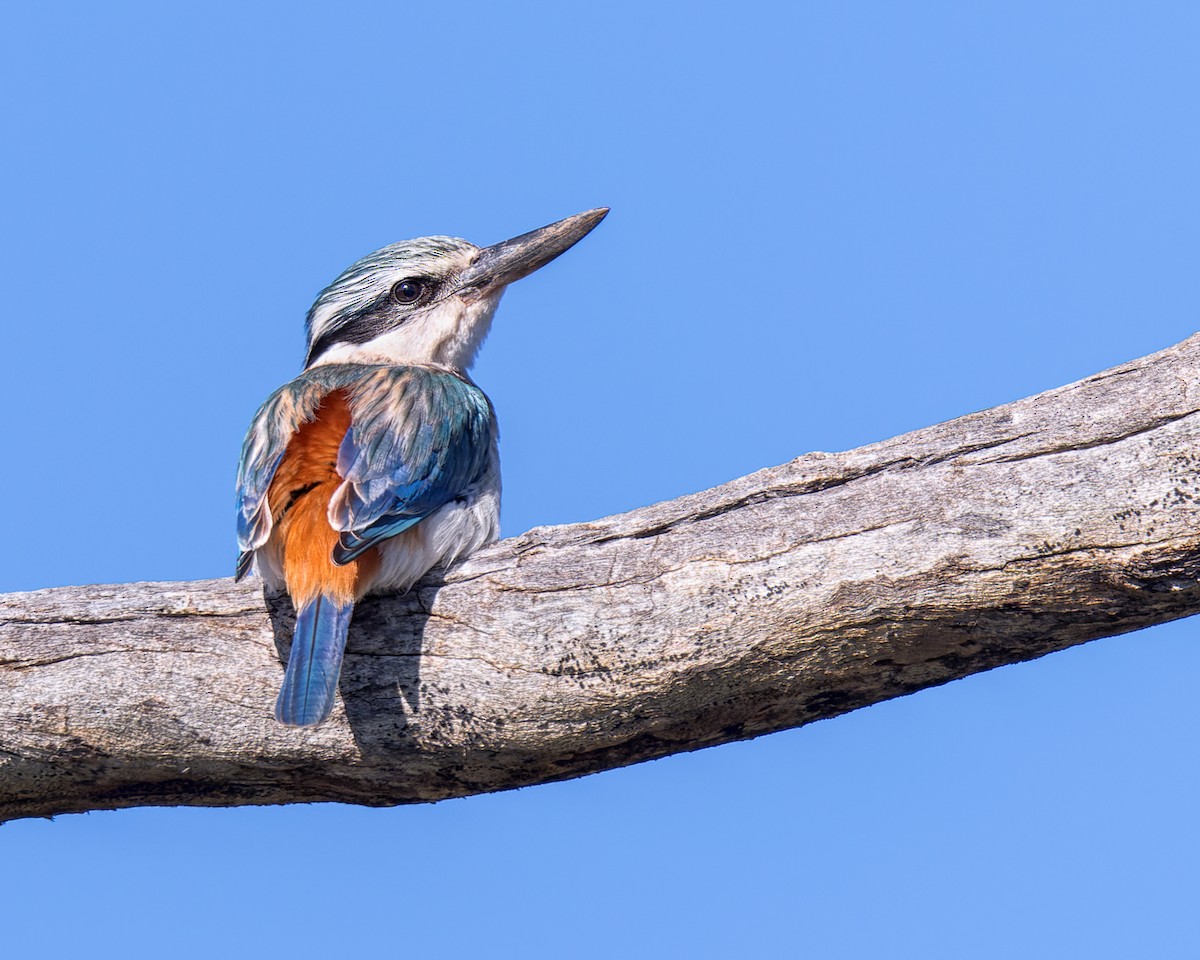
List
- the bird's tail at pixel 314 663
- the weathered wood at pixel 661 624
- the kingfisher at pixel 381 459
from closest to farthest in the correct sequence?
the weathered wood at pixel 661 624, the bird's tail at pixel 314 663, the kingfisher at pixel 381 459

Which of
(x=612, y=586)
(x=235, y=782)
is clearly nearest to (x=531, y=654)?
(x=612, y=586)

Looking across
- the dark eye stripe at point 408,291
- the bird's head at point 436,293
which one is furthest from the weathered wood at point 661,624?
the dark eye stripe at point 408,291

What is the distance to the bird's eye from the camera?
21.6 ft

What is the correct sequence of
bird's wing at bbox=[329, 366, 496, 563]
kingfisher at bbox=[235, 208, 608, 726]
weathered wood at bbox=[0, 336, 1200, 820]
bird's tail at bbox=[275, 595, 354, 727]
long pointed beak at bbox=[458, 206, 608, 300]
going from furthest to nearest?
1. long pointed beak at bbox=[458, 206, 608, 300]
2. bird's wing at bbox=[329, 366, 496, 563]
3. kingfisher at bbox=[235, 208, 608, 726]
4. bird's tail at bbox=[275, 595, 354, 727]
5. weathered wood at bbox=[0, 336, 1200, 820]

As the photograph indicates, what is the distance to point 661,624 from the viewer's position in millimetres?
3926

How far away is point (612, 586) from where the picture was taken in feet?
13.3

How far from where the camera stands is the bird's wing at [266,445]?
4.50m

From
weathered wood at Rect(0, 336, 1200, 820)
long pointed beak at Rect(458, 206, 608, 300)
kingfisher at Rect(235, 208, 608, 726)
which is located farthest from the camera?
long pointed beak at Rect(458, 206, 608, 300)

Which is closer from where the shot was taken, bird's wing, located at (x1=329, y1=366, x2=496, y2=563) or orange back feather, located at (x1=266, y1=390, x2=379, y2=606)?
orange back feather, located at (x1=266, y1=390, x2=379, y2=606)

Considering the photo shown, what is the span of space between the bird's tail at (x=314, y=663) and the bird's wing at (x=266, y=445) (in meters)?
0.41

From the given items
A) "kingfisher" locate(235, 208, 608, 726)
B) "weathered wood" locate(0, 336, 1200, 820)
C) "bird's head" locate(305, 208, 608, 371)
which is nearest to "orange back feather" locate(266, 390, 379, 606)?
"kingfisher" locate(235, 208, 608, 726)

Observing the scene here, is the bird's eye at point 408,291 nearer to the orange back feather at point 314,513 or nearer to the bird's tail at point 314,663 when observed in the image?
the orange back feather at point 314,513

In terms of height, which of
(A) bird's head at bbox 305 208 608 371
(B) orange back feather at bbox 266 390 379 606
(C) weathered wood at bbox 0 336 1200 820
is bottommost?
(C) weathered wood at bbox 0 336 1200 820

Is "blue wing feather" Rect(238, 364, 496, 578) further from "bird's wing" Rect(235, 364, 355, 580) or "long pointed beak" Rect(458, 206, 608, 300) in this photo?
"long pointed beak" Rect(458, 206, 608, 300)
